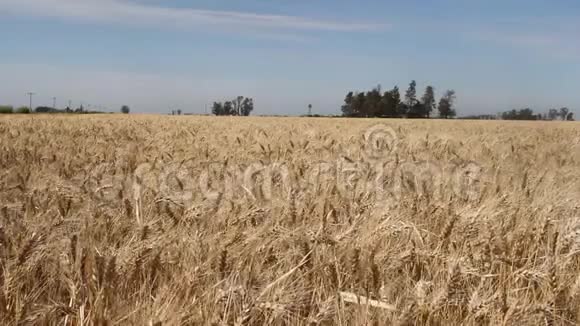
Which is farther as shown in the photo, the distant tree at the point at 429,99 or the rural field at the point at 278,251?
the distant tree at the point at 429,99

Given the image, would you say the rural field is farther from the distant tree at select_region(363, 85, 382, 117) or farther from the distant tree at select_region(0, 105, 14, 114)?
the distant tree at select_region(363, 85, 382, 117)

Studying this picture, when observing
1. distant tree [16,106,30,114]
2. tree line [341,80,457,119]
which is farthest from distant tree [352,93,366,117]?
distant tree [16,106,30,114]

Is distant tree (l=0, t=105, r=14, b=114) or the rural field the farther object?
distant tree (l=0, t=105, r=14, b=114)

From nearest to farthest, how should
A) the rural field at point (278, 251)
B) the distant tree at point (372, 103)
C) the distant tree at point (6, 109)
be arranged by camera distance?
1. the rural field at point (278, 251)
2. the distant tree at point (6, 109)
3. the distant tree at point (372, 103)

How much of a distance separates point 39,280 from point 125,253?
0.26 m

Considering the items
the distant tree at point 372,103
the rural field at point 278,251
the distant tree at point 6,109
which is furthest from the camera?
the distant tree at point 372,103

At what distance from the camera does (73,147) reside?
186 inches

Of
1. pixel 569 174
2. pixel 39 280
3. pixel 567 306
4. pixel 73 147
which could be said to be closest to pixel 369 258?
pixel 567 306

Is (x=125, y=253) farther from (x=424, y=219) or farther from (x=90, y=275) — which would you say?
(x=424, y=219)

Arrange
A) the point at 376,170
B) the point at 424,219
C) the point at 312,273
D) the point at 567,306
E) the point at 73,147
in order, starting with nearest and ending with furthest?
the point at 567,306, the point at 312,273, the point at 424,219, the point at 376,170, the point at 73,147

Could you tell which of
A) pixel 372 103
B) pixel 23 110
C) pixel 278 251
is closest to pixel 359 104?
pixel 372 103

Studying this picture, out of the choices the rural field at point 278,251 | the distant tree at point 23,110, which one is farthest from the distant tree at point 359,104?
the rural field at point 278,251

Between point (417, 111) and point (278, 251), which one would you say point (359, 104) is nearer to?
point (417, 111)

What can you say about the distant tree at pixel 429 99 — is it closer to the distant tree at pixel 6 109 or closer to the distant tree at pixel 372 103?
the distant tree at pixel 372 103
